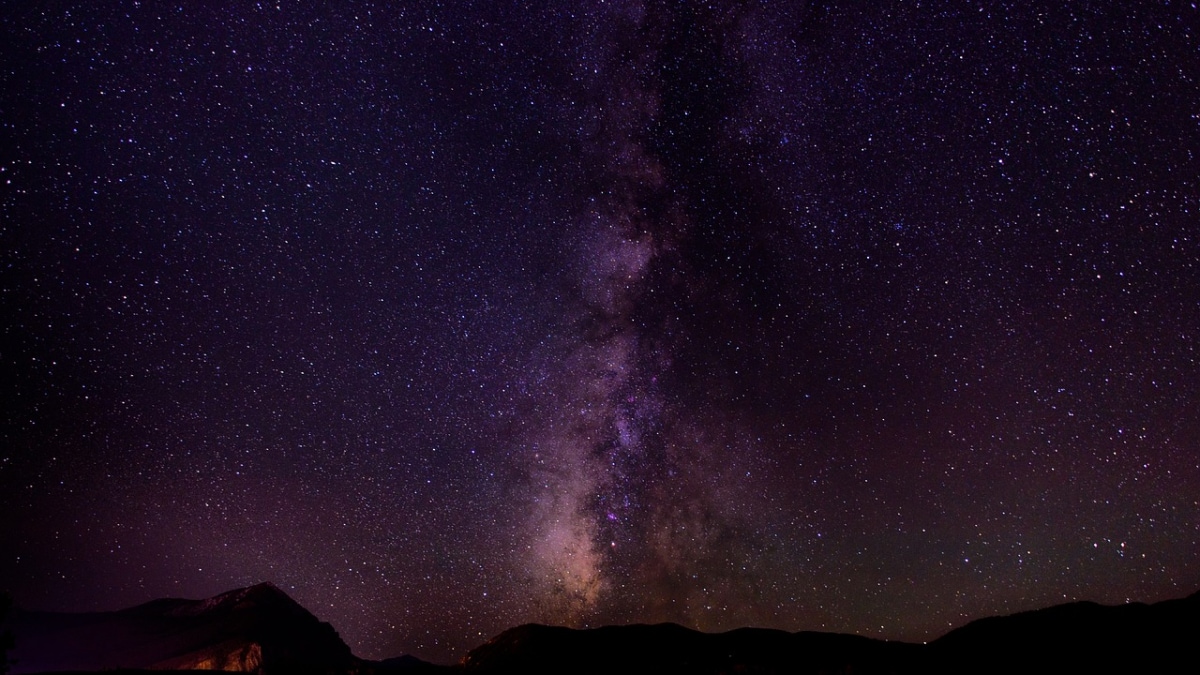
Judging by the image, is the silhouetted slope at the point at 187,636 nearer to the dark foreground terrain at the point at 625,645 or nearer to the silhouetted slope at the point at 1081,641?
the dark foreground terrain at the point at 625,645

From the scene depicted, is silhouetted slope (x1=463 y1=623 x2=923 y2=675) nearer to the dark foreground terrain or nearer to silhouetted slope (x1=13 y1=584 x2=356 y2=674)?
the dark foreground terrain

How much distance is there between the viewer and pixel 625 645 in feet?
147

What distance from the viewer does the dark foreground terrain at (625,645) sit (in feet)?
79.4

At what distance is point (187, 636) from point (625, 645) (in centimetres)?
5268

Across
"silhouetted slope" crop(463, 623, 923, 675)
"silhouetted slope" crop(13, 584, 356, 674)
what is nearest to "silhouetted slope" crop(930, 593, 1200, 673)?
"silhouetted slope" crop(463, 623, 923, 675)

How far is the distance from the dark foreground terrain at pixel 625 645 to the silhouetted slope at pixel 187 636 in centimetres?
19

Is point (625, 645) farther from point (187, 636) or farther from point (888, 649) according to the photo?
point (187, 636)

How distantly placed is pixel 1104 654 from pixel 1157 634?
17.3 feet

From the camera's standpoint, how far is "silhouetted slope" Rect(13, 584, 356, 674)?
192ft

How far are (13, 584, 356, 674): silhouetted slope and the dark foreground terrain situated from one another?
0.63ft

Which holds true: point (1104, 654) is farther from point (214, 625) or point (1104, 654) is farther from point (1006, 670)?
point (214, 625)

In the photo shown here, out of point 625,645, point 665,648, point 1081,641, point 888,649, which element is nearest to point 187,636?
point 625,645

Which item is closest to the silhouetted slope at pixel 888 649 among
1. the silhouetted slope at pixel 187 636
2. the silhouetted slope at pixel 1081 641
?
the silhouetted slope at pixel 1081 641

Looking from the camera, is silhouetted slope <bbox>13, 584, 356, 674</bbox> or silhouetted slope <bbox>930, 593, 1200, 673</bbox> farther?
silhouetted slope <bbox>13, 584, 356, 674</bbox>
